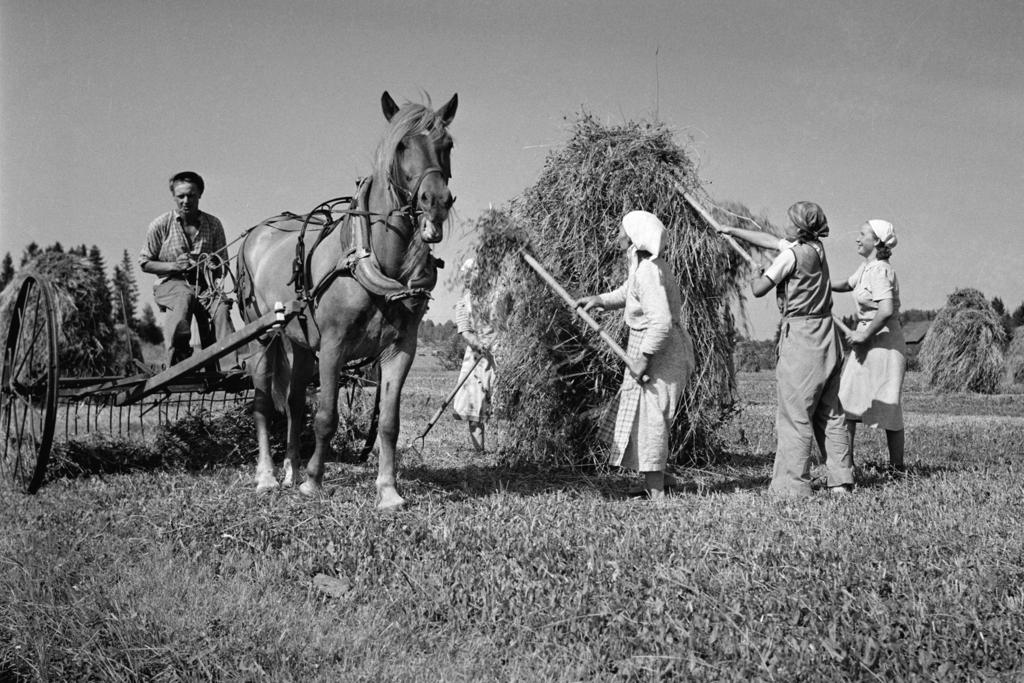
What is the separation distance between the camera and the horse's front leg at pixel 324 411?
5688 millimetres

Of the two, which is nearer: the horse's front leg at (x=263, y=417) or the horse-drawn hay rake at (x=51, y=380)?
the horse-drawn hay rake at (x=51, y=380)

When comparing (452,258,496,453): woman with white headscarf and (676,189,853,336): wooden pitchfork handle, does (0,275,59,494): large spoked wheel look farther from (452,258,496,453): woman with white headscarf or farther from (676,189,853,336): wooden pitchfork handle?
(676,189,853,336): wooden pitchfork handle

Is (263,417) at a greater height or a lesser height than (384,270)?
lesser

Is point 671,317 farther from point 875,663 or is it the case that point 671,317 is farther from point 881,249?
point 875,663

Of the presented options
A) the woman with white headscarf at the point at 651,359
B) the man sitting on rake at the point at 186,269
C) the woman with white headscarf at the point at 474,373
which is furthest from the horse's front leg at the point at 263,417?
the woman with white headscarf at the point at 651,359

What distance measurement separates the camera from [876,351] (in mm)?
7184

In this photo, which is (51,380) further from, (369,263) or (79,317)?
(79,317)

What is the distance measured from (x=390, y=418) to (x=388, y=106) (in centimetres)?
215

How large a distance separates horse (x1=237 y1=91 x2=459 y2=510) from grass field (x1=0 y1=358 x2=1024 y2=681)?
0.76m

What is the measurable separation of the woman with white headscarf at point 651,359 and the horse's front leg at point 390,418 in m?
1.65

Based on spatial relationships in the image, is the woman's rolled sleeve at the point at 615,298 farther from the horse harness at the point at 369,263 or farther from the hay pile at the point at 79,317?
the hay pile at the point at 79,317

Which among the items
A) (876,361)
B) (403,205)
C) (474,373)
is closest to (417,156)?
(403,205)

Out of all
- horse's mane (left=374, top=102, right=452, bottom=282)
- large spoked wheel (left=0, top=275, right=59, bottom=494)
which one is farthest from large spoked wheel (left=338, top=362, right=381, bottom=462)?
large spoked wheel (left=0, top=275, right=59, bottom=494)

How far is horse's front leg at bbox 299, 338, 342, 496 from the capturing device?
224 inches
